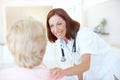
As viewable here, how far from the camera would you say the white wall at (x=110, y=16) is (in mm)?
3271

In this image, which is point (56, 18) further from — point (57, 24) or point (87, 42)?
point (87, 42)

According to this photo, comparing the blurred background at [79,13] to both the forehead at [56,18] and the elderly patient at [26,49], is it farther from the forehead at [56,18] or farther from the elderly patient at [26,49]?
the elderly patient at [26,49]

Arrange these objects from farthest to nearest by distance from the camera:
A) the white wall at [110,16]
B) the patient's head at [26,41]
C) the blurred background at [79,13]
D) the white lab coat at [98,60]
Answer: the white wall at [110,16] < the blurred background at [79,13] < the white lab coat at [98,60] < the patient's head at [26,41]

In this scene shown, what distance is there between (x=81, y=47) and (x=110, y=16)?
2.34m

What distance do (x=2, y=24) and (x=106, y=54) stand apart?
3.66 m

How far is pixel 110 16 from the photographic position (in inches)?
134

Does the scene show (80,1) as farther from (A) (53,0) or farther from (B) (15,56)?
(B) (15,56)

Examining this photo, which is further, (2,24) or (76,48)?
(2,24)

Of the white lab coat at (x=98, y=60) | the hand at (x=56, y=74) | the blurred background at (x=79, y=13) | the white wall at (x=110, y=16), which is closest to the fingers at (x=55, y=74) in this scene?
the hand at (x=56, y=74)

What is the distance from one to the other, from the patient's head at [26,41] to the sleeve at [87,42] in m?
0.38

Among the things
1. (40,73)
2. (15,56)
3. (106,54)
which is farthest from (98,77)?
(15,56)

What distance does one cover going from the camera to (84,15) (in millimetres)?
3979

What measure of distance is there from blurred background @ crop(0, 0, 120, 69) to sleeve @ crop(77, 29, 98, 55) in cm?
144

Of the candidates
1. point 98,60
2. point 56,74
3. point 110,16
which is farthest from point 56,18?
point 110,16
